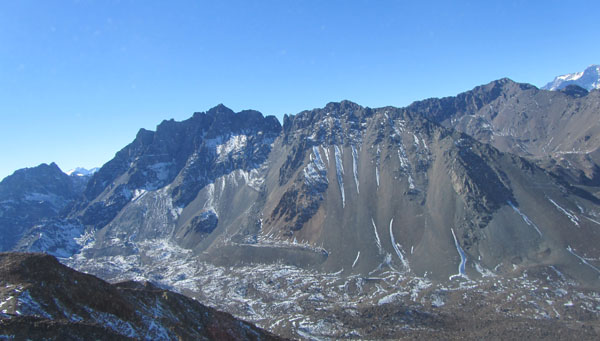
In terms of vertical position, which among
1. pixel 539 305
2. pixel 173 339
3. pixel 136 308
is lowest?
pixel 539 305

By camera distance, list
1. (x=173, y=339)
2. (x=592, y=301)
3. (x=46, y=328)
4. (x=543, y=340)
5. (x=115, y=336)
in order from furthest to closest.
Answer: (x=592, y=301) < (x=543, y=340) < (x=173, y=339) < (x=115, y=336) < (x=46, y=328)

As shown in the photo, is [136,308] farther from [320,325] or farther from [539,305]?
[539,305]

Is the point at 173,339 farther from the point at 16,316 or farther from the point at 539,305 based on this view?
the point at 539,305

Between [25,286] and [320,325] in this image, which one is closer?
[25,286]

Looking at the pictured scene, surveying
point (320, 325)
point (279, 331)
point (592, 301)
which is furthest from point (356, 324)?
point (592, 301)

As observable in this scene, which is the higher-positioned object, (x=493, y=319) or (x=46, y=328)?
(x=46, y=328)

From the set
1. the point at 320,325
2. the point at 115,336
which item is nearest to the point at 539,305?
the point at 320,325

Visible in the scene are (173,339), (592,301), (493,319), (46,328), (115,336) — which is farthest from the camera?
(592,301)
